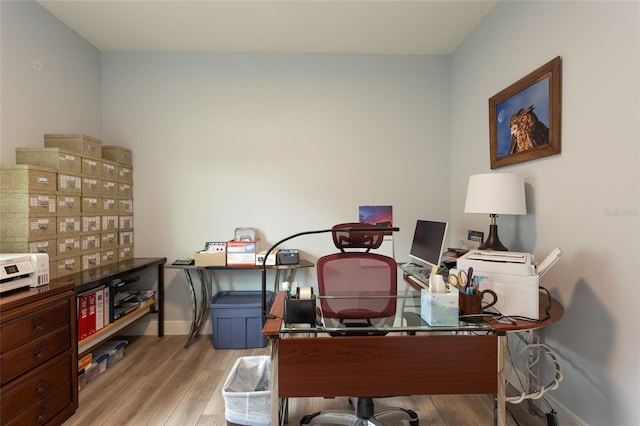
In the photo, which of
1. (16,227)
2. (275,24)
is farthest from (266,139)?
(16,227)

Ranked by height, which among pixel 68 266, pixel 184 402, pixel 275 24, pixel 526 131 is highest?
pixel 275 24

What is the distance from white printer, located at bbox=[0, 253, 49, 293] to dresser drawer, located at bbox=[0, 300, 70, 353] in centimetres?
18

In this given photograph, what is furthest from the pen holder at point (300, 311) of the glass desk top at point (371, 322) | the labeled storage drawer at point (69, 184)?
the labeled storage drawer at point (69, 184)

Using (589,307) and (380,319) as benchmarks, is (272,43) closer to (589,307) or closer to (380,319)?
(380,319)

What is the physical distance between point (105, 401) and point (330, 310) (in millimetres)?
1780

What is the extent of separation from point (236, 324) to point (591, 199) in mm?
2765

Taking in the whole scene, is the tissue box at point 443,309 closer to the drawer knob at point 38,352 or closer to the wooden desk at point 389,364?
the wooden desk at point 389,364

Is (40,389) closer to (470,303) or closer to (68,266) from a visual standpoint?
(68,266)

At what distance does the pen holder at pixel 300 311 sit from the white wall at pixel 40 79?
7.71 feet

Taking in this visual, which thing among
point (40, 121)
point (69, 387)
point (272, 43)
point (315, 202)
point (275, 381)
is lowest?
point (69, 387)

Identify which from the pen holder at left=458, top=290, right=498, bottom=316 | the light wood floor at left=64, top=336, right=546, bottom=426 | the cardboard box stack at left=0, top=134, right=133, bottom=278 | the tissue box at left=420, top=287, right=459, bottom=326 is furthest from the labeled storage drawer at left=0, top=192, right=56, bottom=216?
the pen holder at left=458, top=290, right=498, bottom=316

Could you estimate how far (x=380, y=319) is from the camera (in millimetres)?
1423

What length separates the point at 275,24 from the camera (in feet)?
8.41

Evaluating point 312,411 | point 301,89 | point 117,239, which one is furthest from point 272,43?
point 312,411
